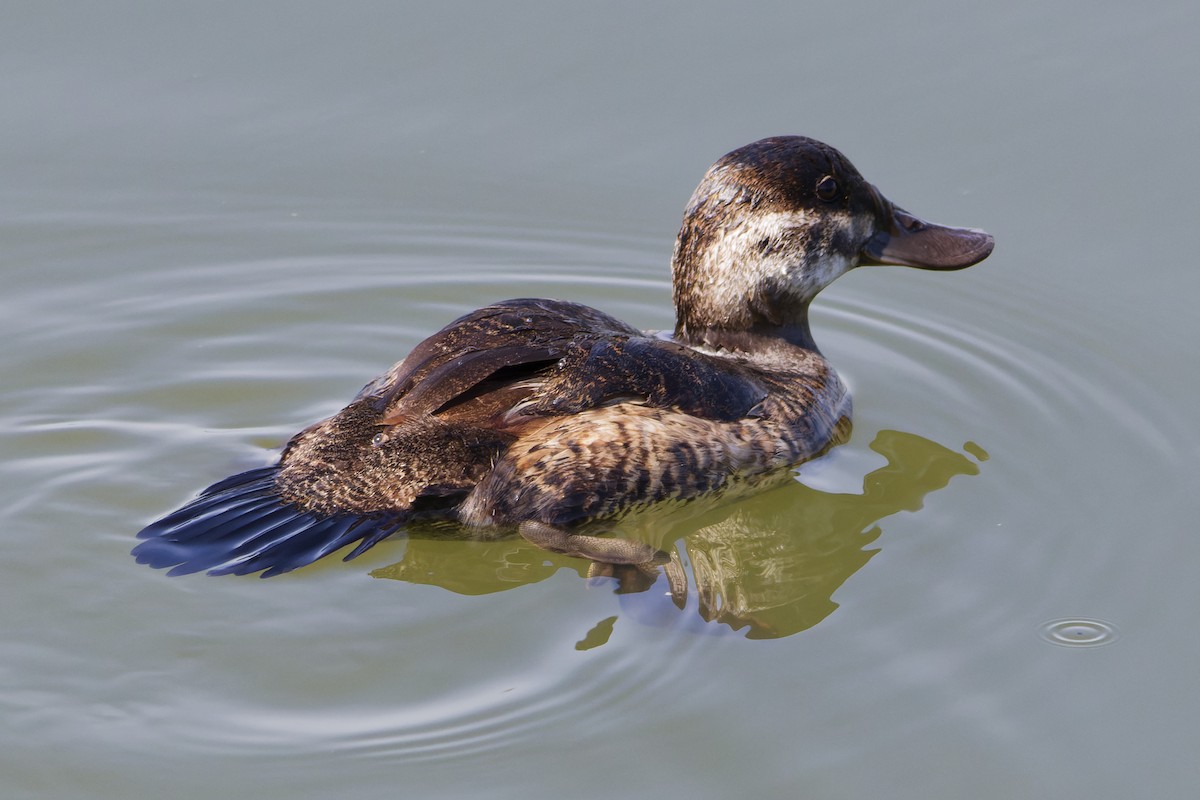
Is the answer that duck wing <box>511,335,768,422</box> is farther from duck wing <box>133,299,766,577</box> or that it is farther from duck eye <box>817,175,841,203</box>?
duck eye <box>817,175,841,203</box>

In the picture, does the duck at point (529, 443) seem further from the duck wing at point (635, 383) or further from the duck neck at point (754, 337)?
the duck neck at point (754, 337)

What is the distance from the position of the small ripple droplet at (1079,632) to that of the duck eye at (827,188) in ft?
6.91

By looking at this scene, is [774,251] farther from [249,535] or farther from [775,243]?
[249,535]

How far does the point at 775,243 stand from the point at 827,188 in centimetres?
31

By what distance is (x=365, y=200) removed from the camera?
8.36 m

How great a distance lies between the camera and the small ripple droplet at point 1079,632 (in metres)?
5.02

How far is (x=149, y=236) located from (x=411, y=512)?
3.28 metres

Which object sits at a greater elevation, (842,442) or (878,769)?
(842,442)

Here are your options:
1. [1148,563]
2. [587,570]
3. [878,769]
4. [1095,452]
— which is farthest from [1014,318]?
[878,769]

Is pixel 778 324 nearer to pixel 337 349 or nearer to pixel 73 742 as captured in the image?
pixel 337 349

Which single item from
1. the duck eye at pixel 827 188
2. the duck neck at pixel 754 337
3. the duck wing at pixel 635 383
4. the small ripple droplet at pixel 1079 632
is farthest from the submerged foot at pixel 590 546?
the duck eye at pixel 827 188

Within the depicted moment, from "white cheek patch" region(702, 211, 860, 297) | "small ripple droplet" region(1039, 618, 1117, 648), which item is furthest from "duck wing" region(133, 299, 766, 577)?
"small ripple droplet" region(1039, 618, 1117, 648)

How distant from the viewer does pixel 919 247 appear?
683 cm

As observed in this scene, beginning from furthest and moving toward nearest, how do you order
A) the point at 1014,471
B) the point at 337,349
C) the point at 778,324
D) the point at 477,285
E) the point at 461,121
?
the point at 461,121 → the point at 477,285 → the point at 337,349 → the point at 778,324 → the point at 1014,471
